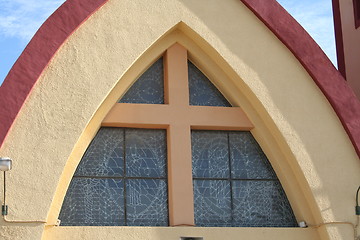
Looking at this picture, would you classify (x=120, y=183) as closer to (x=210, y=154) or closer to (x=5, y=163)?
(x=210, y=154)

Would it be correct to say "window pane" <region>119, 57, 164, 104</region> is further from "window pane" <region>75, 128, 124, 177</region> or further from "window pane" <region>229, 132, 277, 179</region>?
"window pane" <region>229, 132, 277, 179</region>

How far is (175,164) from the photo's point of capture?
13.8 m

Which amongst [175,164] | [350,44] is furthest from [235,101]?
[350,44]

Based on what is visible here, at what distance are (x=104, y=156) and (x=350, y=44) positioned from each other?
6.16m

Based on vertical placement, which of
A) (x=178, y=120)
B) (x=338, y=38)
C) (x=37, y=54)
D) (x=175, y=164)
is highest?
(x=338, y=38)

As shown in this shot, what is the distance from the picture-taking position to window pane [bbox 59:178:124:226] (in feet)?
43.8

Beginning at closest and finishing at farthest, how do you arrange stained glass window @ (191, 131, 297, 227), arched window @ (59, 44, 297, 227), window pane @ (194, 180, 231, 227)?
arched window @ (59, 44, 297, 227), window pane @ (194, 180, 231, 227), stained glass window @ (191, 131, 297, 227)

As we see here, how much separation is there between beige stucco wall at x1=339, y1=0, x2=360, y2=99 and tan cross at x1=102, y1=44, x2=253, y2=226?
3640 millimetres

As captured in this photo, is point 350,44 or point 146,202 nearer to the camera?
point 146,202

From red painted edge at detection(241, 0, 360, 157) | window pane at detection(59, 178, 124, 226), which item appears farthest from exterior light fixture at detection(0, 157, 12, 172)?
red painted edge at detection(241, 0, 360, 157)

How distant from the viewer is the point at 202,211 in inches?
547

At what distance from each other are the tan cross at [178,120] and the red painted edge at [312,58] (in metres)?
1.33

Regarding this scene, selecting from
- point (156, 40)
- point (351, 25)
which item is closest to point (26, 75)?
point (156, 40)

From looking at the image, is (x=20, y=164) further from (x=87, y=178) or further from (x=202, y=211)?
(x=202, y=211)
